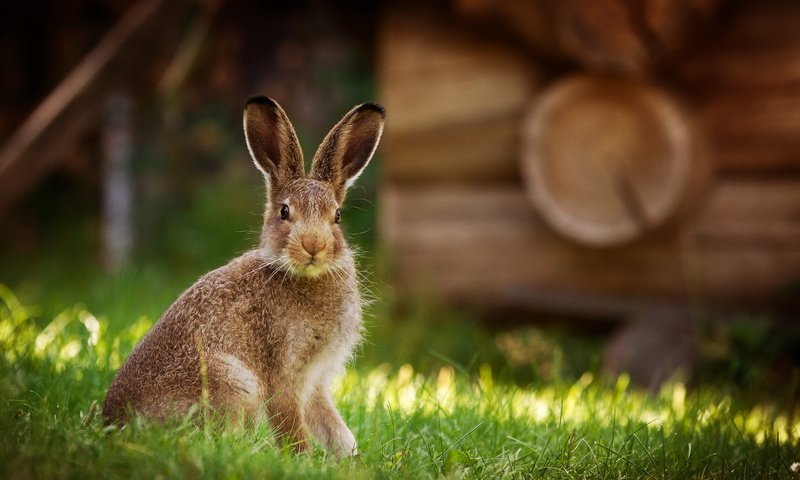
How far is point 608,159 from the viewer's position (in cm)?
628

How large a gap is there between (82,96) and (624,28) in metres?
3.92

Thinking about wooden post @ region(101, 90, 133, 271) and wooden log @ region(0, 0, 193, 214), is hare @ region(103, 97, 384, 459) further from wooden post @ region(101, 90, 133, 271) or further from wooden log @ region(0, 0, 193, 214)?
wooden post @ region(101, 90, 133, 271)

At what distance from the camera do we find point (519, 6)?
248 inches

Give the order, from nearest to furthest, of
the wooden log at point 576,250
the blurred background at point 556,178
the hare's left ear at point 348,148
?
the hare's left ear at point 348,148 → the blurred background at point 556,178 → the wooden log at point 576,250

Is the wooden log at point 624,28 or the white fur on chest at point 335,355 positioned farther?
the wooden log at point 624,28

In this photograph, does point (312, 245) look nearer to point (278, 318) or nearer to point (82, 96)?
point (278, 318)

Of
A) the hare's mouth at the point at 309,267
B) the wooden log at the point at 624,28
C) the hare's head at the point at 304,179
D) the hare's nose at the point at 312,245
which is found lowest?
the hare's mouth at the point at 309,267

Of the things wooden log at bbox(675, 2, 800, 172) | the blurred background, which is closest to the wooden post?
the blurred background

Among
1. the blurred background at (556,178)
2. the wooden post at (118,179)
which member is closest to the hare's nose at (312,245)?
the blurred background at (556,178)

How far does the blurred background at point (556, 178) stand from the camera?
5918 mm

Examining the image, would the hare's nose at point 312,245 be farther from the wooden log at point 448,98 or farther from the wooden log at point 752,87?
the wooden log at point 448,98

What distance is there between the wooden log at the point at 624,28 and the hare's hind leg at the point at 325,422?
3.48 meters

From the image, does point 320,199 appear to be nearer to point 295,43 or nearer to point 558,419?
point 558,419

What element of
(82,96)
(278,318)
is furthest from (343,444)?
(82,96)
